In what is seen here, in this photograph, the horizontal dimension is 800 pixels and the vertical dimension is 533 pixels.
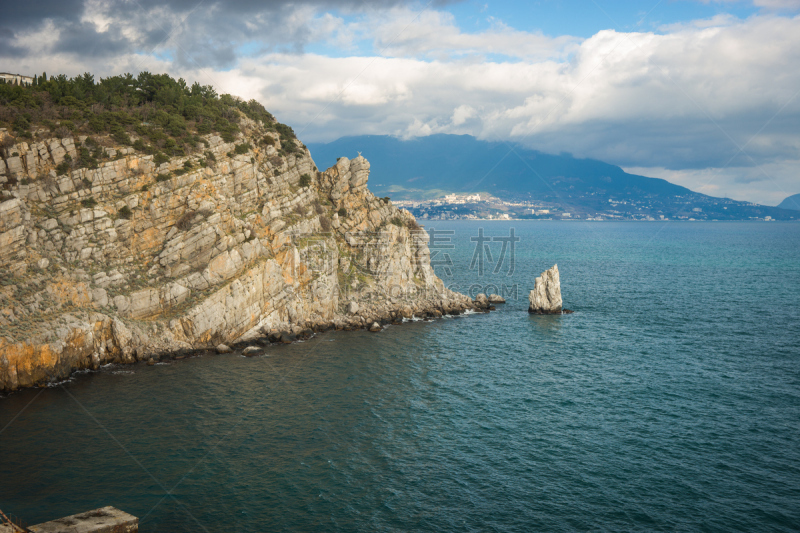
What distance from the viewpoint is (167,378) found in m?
47.8

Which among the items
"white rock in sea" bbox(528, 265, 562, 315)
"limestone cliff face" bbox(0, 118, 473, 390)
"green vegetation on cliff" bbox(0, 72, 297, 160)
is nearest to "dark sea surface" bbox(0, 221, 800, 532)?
"limestone cliff face" bbox(0, 118, 473, 390)

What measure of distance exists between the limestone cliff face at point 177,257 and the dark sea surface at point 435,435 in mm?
4446

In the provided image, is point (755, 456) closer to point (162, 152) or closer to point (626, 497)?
point (626, 497)

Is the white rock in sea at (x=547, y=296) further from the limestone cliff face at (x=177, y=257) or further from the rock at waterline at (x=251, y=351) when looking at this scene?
the rock at waterline at (x=251, y=351)

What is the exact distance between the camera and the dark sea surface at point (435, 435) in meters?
28.7

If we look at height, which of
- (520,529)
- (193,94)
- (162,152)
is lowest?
(520,529)

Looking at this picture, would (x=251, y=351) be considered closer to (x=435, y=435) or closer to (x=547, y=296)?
(x=435, y=435)

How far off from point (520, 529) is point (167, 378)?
120ft

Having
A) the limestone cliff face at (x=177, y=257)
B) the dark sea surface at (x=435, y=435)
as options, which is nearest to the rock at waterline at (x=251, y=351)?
the dark sea surface at (x=435, y=435)

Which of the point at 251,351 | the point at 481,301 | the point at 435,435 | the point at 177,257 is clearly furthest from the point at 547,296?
the point at 177,257

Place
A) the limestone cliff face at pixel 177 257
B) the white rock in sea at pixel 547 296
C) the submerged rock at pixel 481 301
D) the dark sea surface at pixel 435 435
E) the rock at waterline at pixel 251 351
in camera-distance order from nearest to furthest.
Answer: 1. the dark sea surface at pixel 435 435
2. the limestone cliff face at pixel 177 257
3. the rock at waterline at pixel 251 351
4. the white rock in sea at pixel 547 296
5. the submerged rock at pixel 481 301

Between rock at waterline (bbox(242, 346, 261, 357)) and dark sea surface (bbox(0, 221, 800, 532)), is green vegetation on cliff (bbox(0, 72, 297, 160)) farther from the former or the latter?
dark sea surface (bbox(0, 221, 800, 532))

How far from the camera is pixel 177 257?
5812 centimetres

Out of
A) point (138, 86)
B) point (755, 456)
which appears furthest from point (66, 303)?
point (755, 456)
